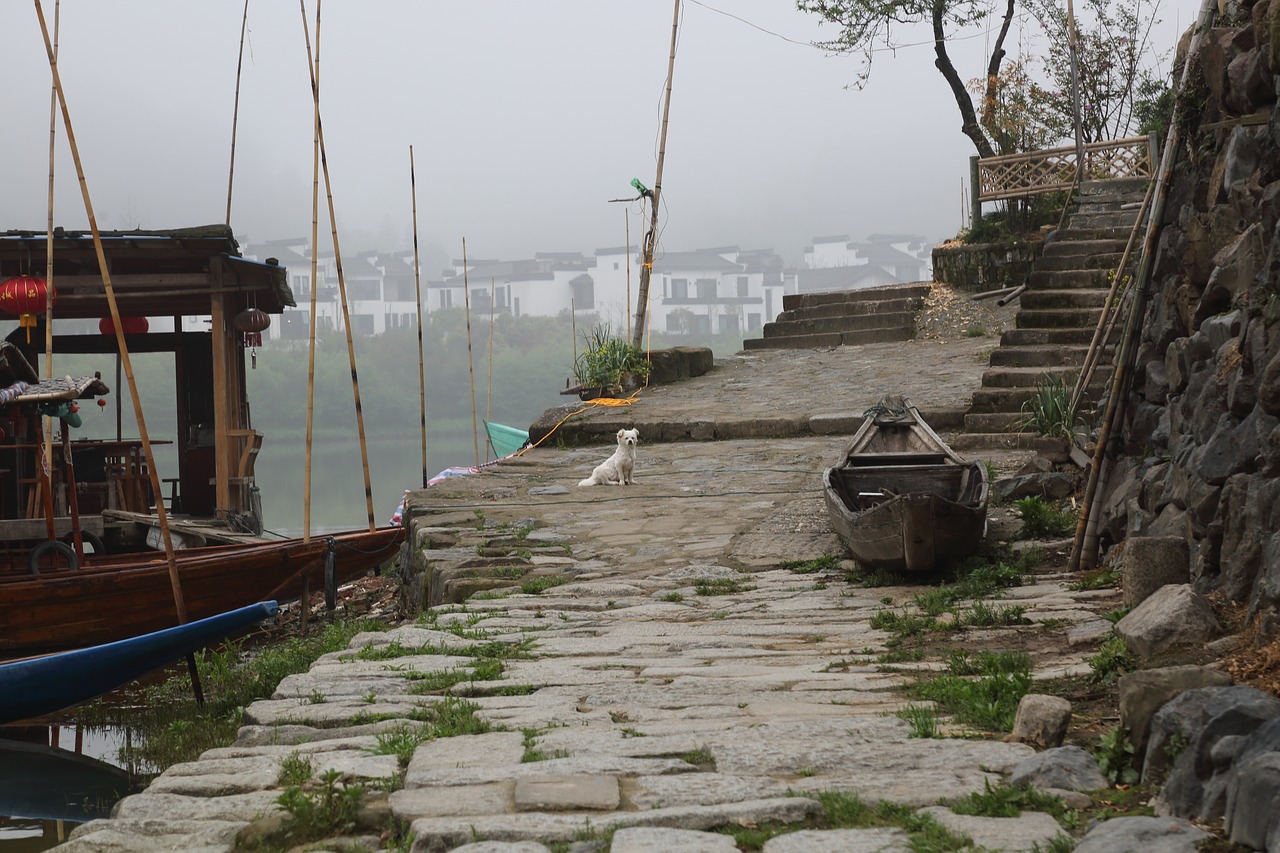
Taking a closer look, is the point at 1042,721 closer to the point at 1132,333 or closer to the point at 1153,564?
the point at 1153,564

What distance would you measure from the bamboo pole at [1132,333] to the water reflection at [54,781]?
14.2 feet

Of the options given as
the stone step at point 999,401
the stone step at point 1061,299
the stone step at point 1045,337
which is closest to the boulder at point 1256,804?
the stone step at point 999,401

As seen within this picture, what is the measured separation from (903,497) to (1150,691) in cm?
261

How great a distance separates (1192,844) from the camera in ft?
6.91

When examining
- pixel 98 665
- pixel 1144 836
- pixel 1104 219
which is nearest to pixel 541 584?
pixel 98 665

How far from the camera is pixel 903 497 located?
527cm

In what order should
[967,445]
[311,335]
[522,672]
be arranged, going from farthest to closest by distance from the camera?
1. [967,445]
2. [311,335]
3. [522,672]

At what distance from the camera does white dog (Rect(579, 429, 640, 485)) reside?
8.63 m

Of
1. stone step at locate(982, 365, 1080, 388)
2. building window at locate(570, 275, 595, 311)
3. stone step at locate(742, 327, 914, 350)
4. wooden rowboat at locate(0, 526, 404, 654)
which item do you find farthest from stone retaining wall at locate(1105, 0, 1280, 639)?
building window at locate(570, 275, 595, 311)

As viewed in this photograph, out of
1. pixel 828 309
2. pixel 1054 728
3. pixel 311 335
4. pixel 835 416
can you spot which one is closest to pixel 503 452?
pixel 828 309

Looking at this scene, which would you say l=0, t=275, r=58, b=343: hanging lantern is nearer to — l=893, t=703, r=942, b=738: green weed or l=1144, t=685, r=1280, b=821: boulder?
l=893, t=703, r=942, b=738: green weed

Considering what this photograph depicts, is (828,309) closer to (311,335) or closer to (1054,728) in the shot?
(311,335)

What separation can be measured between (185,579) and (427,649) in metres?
5.34

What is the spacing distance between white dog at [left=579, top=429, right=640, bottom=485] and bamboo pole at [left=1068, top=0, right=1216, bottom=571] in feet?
12.6
